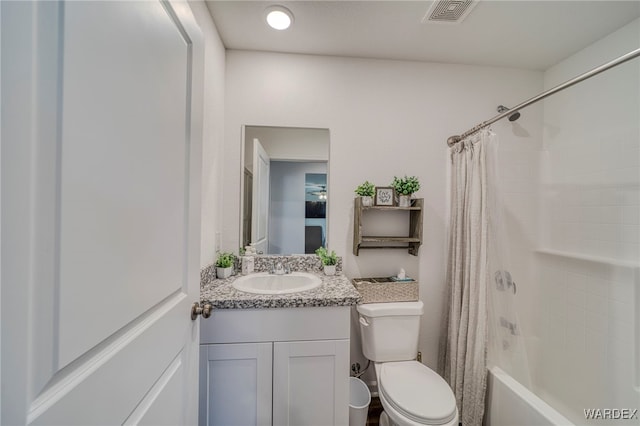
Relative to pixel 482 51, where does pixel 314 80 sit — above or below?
below

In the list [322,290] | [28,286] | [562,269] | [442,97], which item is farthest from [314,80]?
[562,269]

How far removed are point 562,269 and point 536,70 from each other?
1473mm

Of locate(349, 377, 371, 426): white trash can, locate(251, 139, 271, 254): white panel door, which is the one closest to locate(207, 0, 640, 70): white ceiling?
locate(251, 139, 271, 254): white panel door

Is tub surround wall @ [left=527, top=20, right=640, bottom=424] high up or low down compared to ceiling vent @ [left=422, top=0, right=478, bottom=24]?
down

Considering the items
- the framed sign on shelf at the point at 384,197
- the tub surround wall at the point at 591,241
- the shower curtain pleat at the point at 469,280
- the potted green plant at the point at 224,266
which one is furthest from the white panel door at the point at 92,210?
the tub surround wall at the point at 591,241

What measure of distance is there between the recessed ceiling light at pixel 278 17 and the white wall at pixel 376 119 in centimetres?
29

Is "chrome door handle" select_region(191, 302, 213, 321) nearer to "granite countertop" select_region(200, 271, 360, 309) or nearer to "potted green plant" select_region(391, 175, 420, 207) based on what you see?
"granite countertop" select_region(200, 271, 360, 309)

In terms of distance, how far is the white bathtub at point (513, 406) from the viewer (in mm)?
1098

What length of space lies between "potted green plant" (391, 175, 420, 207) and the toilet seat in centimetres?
99

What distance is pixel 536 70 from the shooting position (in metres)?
1.88

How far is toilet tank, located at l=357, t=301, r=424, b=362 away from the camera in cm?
148

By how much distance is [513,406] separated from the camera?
124cm

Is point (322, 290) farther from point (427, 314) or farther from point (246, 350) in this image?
point (427, 314)

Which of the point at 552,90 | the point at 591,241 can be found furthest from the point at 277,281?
the point at 591,241
